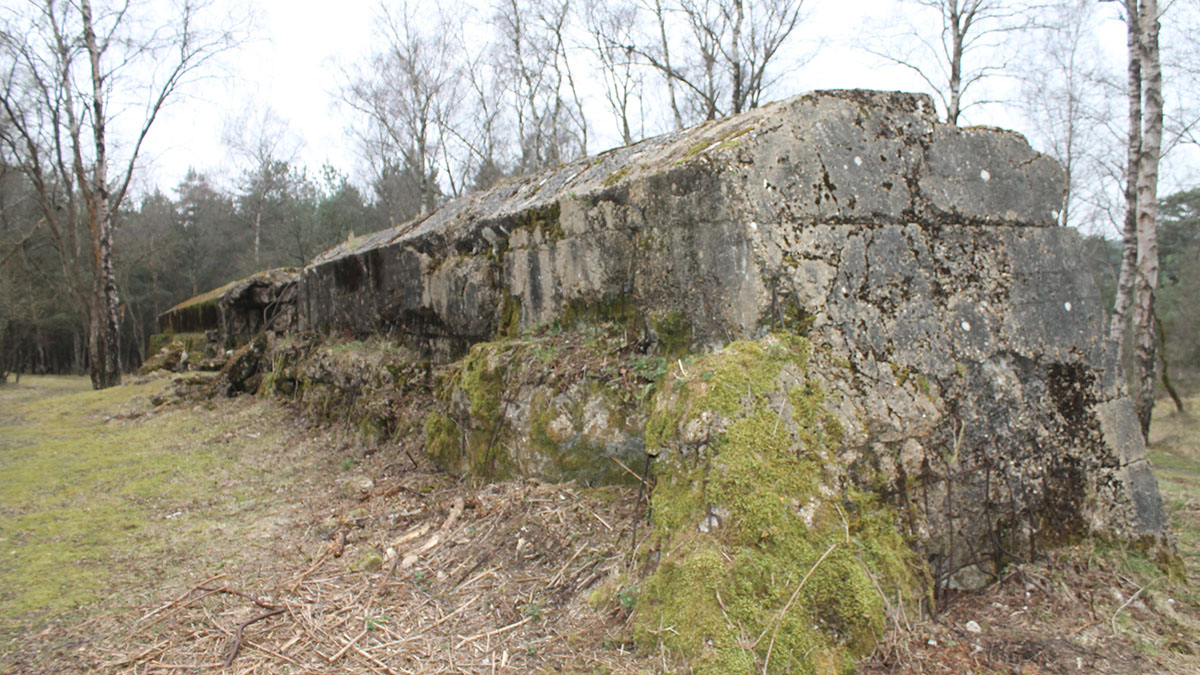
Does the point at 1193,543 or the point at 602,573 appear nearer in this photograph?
the point at 602,573

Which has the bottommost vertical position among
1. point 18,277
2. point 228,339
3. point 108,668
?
point 108,668

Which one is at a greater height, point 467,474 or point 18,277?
point 18,277

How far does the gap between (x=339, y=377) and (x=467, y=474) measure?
3315 mm

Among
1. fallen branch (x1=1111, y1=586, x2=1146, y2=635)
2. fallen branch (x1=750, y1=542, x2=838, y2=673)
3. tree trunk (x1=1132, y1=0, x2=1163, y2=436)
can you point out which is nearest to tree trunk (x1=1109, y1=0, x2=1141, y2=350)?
tree trunk (x1=1132, y1=0, x2=1163, y2=436)

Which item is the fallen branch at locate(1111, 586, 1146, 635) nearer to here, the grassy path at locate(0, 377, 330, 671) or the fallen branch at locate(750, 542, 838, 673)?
the fallen branch at locate(750, 542, 838, 673)

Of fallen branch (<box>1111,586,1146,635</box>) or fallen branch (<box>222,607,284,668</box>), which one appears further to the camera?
fallen branch (<box>1111,586,1146,635</box>)

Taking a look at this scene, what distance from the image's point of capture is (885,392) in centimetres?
308

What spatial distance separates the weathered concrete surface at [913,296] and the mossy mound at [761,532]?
150 mm

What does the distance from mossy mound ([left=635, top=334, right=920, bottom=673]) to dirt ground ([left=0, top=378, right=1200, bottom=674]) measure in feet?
0.55

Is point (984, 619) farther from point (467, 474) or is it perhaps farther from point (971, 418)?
point (467, 474)

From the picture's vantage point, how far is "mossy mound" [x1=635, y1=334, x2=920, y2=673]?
2.31 m

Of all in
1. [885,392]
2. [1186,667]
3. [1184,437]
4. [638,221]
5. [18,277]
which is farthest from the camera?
[18,277]

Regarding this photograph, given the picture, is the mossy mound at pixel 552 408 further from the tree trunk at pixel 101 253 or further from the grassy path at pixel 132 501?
the tree trunk at pixel 101 253

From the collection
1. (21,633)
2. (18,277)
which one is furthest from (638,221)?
(18,277)
